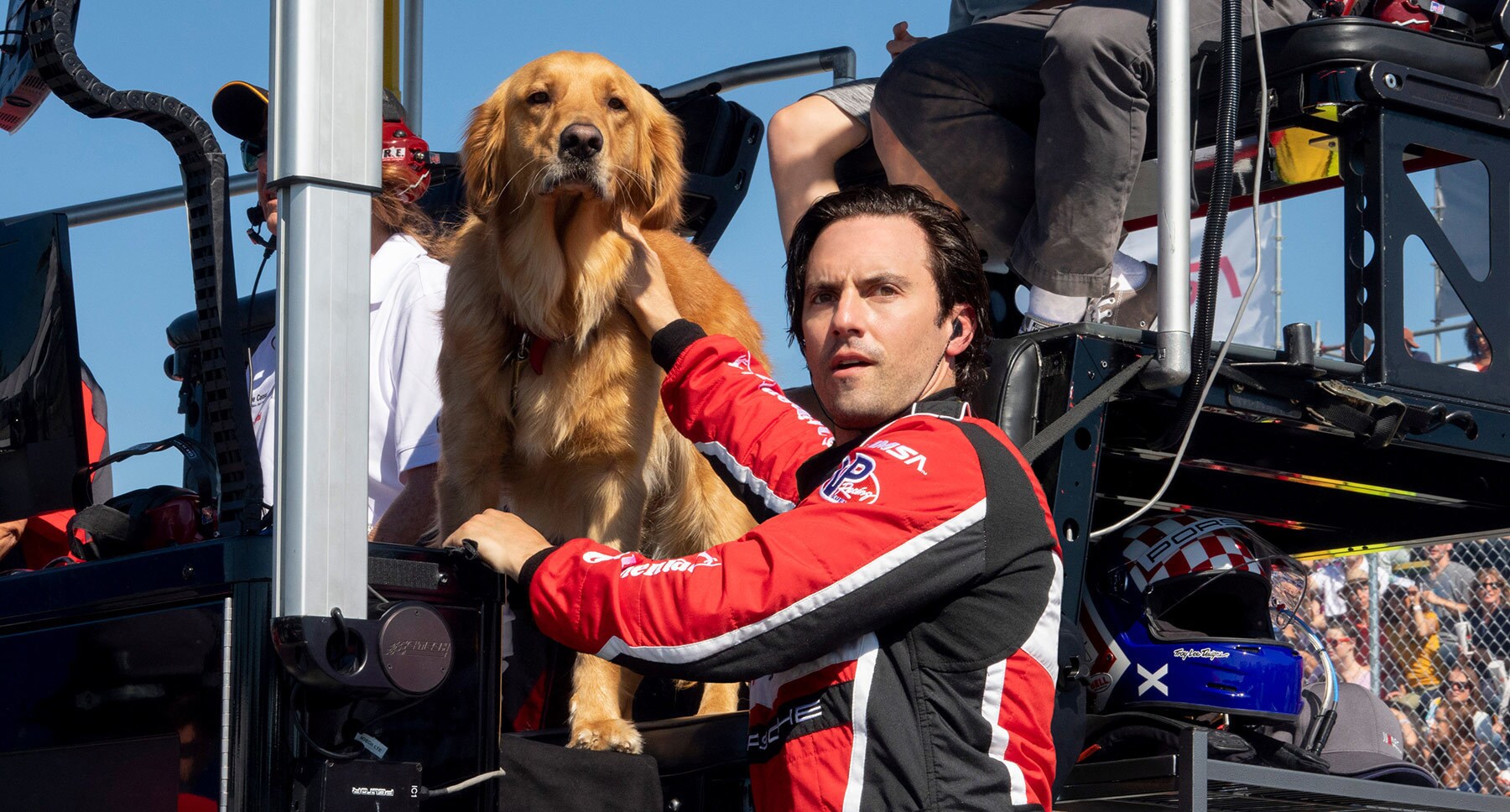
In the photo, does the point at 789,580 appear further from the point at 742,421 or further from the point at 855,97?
the point at 855,97

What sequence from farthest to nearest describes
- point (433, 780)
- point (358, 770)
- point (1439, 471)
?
point (1439, 471) → point (433, 780) → point (358, 770)

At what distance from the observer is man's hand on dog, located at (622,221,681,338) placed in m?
3.14

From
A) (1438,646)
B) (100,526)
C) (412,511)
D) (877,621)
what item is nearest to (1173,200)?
(877,621)

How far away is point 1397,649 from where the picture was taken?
8.23 m

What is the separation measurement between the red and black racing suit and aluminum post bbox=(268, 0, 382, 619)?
330mm

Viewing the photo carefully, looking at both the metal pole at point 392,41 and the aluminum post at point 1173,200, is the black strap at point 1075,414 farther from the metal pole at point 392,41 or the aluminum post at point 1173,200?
the metal pole at point 392,41

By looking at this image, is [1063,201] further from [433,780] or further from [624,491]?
[433,780]

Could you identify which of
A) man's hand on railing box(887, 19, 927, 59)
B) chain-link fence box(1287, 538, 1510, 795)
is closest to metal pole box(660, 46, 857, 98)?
man's hand on railing box(887, 19, 927, 59)

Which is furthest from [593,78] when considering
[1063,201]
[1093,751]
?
[1093,751]

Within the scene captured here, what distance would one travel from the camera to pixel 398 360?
12.2 ft

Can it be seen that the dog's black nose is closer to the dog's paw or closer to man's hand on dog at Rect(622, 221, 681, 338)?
man's hand on dog at Rect(622, 221, 681, 338)

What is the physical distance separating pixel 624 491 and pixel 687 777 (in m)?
0.96

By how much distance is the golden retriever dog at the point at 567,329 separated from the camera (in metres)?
3.15

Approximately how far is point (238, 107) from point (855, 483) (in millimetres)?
1810
